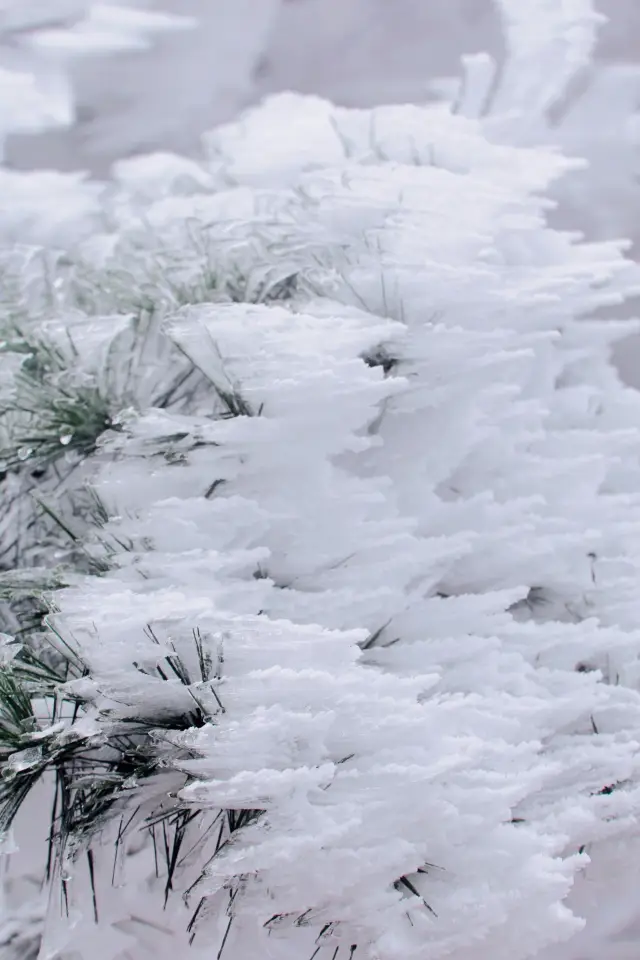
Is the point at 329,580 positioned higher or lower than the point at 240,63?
lower

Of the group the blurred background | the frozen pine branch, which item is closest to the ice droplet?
the frozen pine branch

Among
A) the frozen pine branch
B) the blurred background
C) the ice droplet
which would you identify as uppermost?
the blurred background

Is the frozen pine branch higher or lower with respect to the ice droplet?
higher

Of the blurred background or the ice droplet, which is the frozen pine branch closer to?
the ice droplet

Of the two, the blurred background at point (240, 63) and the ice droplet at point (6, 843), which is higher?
the blurred background at point (240, 63)

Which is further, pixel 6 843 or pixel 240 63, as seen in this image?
pixel 240 63

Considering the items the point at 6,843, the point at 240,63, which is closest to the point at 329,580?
the point at 6,843

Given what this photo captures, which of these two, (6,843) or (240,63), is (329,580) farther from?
(240,63)

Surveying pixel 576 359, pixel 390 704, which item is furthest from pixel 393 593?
pixel 576 359

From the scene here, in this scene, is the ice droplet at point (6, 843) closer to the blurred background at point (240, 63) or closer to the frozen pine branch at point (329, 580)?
the frozen pine branch at point (329, 580)

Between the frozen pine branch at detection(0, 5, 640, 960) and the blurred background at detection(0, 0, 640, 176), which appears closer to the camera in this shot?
the frozen pine branch at detection(0, 5, 640, 960)

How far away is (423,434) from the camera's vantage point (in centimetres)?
38

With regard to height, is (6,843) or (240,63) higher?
(240,63)

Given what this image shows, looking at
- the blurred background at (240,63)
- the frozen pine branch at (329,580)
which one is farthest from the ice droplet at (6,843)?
the blurred background at (240,63)
